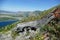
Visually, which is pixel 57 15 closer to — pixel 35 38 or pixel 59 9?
pixel 59 9

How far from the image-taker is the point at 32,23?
6.68 meters

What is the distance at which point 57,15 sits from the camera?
6.41 m

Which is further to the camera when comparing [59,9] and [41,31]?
[59,9]

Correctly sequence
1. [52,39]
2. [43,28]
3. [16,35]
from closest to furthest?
1. [52,39]
2. [43,28]
3. [16,35]

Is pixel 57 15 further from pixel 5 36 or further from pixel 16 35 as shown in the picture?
pixel 5 36

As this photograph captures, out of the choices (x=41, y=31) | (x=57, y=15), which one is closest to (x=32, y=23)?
(x=41, y=31)

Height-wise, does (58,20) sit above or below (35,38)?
above

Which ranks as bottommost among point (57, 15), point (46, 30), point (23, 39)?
point (23, 39)

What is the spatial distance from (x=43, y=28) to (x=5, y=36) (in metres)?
1.76

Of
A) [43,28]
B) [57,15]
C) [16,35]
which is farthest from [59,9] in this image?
[16,35]

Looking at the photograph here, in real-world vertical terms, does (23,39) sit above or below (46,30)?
below

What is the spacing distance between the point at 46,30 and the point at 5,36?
1871mm

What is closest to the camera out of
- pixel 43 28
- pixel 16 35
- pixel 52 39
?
pixel 52 39

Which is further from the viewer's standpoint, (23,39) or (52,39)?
(23,39)
